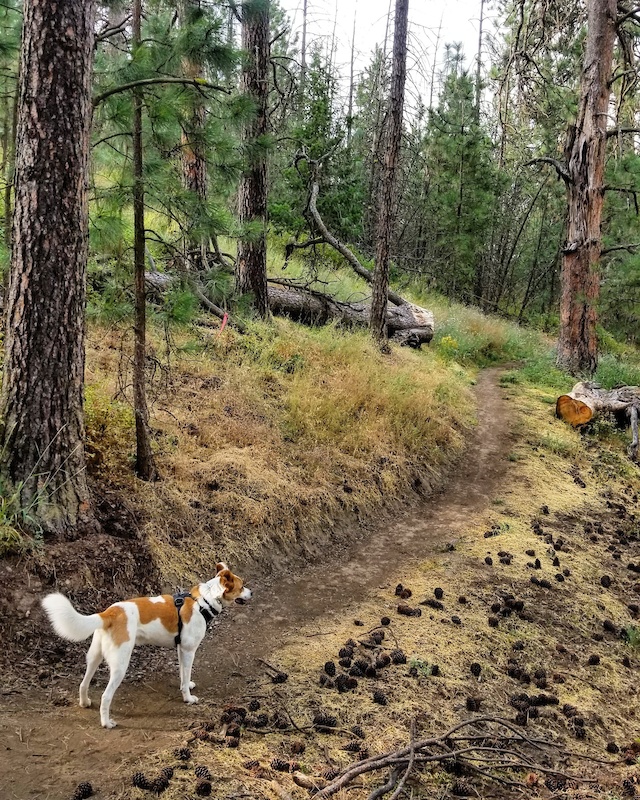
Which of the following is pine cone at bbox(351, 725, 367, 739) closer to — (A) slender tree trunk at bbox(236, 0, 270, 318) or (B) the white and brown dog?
(B) the white and brown dog

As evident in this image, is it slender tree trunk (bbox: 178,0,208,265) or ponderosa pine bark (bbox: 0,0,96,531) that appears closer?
ponderosa pine bark (bbox: 0,0,96,531)

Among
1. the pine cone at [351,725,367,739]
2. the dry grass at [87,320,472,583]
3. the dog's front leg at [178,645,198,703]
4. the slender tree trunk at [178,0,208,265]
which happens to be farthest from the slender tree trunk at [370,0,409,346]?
the pine cone at [351,725,367,739]

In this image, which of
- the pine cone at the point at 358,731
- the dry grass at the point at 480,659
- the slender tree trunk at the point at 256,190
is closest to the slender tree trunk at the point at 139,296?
the dry grass at the point at 480,659

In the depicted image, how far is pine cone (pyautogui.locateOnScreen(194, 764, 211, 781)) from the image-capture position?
2.90 m

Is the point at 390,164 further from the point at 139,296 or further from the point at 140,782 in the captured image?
the point at 140,782

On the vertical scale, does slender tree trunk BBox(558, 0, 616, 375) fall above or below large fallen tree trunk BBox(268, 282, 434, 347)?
above

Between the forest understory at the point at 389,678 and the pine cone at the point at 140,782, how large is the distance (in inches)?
0.9

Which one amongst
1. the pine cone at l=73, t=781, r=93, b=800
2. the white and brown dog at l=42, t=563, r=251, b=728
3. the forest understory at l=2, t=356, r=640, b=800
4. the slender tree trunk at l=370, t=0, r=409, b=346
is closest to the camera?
the pine cone at l=73, t=781, r=93, b=800

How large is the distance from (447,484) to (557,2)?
11699mm

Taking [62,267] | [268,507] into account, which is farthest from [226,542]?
[62,267]

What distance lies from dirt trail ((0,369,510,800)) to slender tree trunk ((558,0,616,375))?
7033 mm

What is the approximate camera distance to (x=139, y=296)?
18.2 ft

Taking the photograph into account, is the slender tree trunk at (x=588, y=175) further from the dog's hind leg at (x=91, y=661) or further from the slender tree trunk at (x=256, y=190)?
the dog's hind leg at (x=91, y=661)

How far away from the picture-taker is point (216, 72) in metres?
5.62
